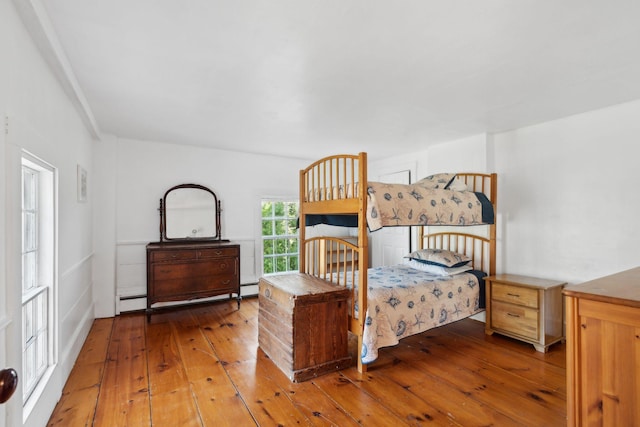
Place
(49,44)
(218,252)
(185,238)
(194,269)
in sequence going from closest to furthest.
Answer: (49,44) → (194,269) → (218,252) → (185,238)

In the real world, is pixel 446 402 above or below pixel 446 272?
below

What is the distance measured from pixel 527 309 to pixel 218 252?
3.54 meters

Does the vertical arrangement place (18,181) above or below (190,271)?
above

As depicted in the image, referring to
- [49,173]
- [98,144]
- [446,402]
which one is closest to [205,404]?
[446,402]

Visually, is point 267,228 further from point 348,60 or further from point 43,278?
point 348,60

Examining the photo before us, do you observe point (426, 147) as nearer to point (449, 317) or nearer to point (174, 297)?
point (449, 317)

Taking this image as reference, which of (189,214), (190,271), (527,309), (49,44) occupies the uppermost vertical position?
(49,44)

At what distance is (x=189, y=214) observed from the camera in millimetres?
4348

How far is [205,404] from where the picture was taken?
205cm

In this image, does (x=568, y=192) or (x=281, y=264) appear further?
(x=281, y=264)

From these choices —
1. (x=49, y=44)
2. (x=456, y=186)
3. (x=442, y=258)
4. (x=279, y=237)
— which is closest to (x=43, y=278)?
(x=49, y=44)

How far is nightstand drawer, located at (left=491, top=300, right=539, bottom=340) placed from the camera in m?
2.90

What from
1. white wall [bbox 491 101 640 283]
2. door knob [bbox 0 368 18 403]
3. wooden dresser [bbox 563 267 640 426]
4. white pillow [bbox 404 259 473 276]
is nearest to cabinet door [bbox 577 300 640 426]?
wooden dresser [bbox 563 267 640 426]

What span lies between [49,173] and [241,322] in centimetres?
246
